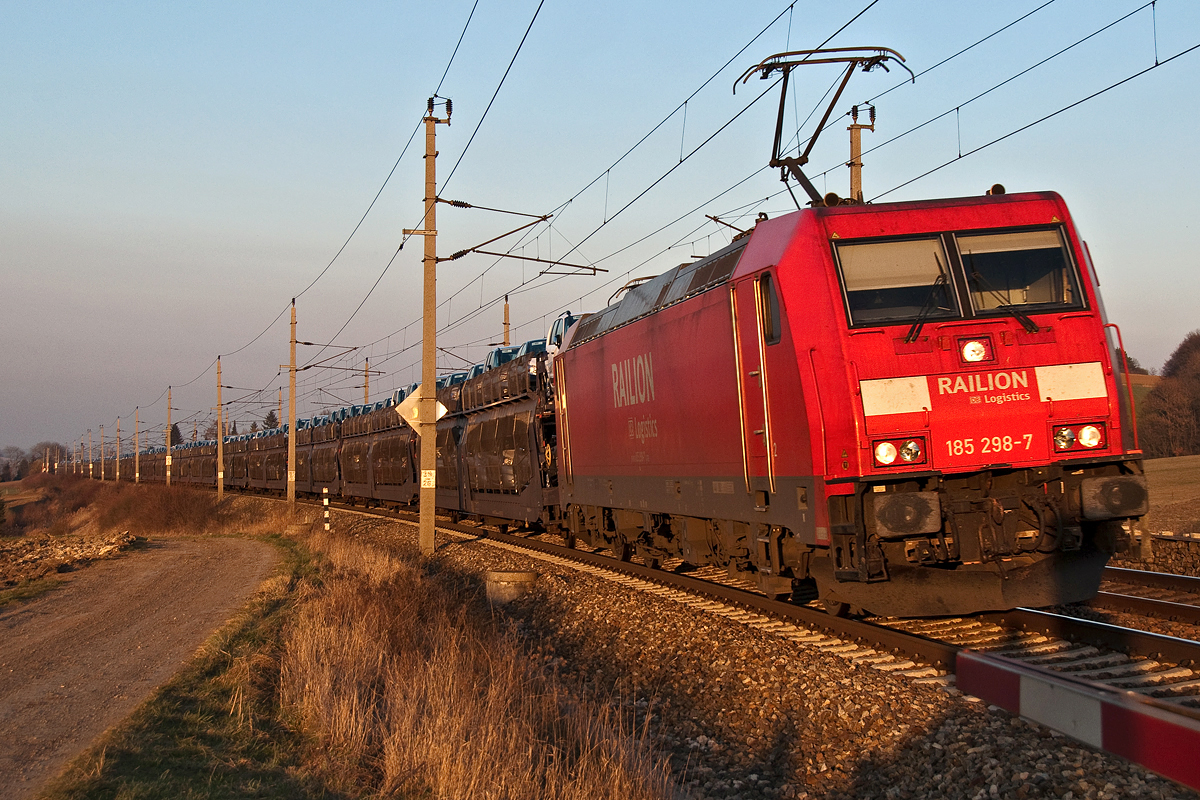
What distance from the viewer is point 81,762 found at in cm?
573

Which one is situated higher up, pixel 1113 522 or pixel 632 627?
pixel 1113 522

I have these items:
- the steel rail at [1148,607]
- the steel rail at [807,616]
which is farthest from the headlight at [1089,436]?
the steel rail at [807,616]

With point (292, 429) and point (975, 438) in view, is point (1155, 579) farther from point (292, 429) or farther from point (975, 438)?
point (292, 429)

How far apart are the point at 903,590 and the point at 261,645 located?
21.2ft

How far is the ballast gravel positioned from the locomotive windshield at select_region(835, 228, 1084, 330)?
287 centimetres

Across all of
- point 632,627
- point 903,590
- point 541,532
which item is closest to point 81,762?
point 632,627

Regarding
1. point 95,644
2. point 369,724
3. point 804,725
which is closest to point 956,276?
point 804,725

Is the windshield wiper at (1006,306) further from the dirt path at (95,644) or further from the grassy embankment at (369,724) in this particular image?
the dirt path at (95,644)

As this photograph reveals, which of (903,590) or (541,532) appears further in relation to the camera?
(541,532)

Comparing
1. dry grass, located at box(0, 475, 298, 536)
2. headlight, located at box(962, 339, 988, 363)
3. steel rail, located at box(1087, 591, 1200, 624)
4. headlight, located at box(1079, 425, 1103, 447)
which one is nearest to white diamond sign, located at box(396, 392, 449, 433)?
headlight, located at box(962, 339, 988, 363)

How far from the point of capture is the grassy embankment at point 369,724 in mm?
5246

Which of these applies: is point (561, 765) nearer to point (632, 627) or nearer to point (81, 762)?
point (81, 762)

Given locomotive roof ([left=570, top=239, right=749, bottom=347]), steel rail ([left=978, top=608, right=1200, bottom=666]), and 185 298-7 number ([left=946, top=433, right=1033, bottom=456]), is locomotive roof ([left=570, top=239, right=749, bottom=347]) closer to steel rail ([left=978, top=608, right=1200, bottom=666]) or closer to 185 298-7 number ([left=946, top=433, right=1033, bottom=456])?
185 298-7 number ([left=946, top=433, right=1033, bottom=456])

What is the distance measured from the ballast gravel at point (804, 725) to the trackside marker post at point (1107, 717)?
0.98 meters
